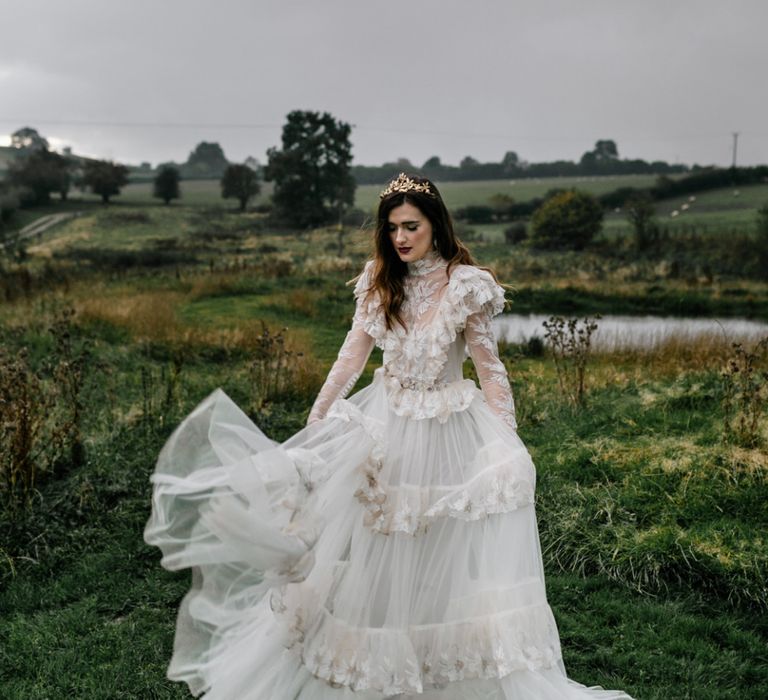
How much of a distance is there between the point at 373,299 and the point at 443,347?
15.5 inches

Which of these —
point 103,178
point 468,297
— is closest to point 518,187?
point 103,178

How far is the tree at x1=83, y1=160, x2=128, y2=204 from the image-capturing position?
37.3m

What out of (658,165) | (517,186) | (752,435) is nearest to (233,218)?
(517,186)

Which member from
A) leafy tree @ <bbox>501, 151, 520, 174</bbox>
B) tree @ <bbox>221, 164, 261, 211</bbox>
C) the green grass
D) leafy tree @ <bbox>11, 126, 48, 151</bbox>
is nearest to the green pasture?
the green grass

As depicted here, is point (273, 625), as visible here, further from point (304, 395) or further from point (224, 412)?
point (304, 395)

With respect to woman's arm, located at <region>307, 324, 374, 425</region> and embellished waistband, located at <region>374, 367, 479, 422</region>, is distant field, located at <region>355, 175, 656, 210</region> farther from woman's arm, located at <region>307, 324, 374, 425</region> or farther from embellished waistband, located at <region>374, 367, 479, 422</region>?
embellished waistband, located at <region>374, 367, 479, 422</region>

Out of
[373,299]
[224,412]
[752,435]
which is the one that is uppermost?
[373,299]

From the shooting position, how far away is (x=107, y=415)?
7.15m

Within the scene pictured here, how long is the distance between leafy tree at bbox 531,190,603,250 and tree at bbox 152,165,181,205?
1912 centimetres

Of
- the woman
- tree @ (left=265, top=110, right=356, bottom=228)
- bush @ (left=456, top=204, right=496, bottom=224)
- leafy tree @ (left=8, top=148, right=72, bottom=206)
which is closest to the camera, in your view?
the woman

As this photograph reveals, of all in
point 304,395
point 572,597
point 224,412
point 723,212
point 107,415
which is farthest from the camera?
point 723,212

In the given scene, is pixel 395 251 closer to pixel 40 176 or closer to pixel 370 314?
pixel 370 314

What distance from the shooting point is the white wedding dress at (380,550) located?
2.55m

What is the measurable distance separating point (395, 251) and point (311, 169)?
3516 cm
